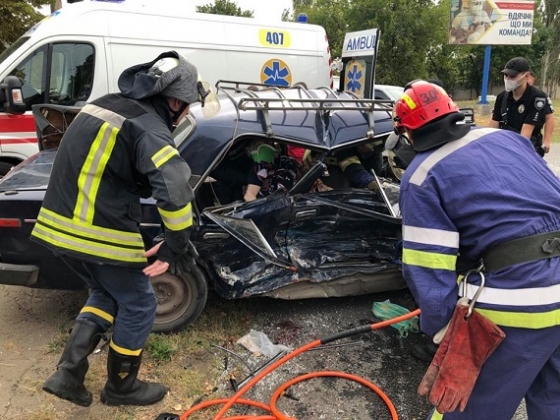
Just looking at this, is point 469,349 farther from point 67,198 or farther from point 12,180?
point 12,180

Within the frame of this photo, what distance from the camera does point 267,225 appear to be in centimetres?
340

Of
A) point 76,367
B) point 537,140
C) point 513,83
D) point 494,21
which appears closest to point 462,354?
point 76,367

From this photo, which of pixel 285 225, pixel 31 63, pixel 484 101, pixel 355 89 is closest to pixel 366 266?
pixel 285 225

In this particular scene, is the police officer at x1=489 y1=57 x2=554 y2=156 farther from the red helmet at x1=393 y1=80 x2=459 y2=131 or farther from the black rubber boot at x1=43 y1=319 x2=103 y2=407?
the black rubber boot at x1=43 y1=319 x2=103 y2=407

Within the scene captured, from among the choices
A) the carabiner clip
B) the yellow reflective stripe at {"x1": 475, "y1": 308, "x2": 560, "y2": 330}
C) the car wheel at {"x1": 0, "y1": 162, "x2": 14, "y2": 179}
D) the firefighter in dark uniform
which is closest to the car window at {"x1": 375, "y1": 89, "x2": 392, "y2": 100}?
the car wheel at {"x1": 0, "y1": 162, "x2": 14, "y2": 179}

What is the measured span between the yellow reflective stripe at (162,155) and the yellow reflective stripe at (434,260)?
3.75ft

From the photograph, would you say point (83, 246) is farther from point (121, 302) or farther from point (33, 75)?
point (33, 75)

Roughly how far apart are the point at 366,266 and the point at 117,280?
1.80m

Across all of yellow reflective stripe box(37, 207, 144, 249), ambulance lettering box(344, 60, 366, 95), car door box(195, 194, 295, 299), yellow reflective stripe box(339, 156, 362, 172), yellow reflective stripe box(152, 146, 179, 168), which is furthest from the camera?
ambulance lettering box(344, 60, 366, 95)

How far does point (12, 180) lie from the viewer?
11.2ft

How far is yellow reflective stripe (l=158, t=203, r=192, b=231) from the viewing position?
7.48 ft

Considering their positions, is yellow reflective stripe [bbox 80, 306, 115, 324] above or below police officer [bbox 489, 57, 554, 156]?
below

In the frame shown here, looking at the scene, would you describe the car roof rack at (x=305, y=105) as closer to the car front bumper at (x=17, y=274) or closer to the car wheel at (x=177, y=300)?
the car wheel at (x=177, y=300)

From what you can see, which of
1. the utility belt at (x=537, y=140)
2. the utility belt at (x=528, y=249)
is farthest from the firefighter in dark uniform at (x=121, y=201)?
the utility belt at (x=537, y=140)
